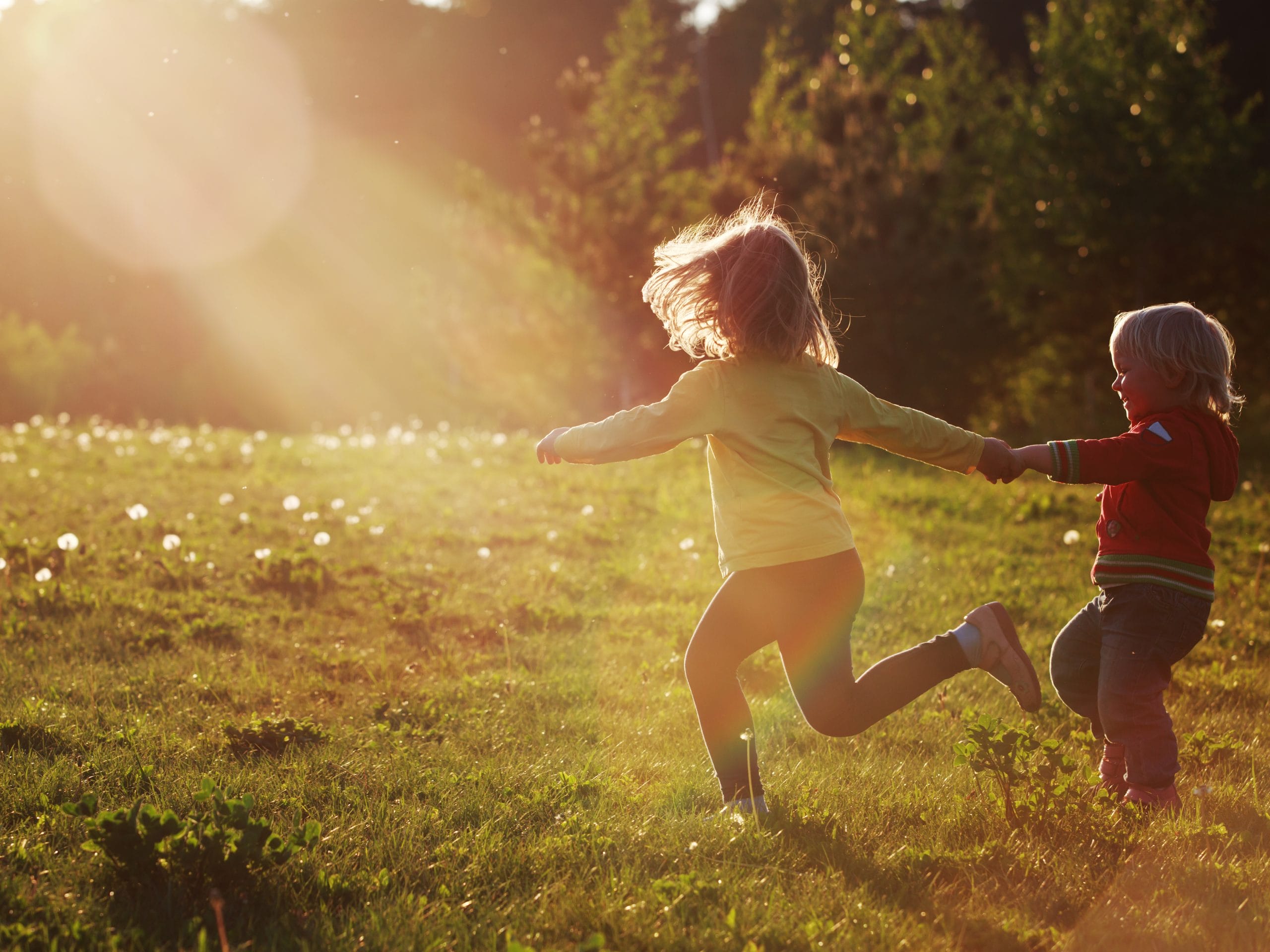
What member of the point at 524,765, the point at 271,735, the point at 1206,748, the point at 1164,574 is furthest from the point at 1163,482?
the point at 271,735

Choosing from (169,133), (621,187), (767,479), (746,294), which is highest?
(169,133)

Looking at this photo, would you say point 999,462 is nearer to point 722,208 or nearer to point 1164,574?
point 1164,574

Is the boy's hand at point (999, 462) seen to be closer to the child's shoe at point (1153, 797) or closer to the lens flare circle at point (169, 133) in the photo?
the child's shoe at point (1153, 797)

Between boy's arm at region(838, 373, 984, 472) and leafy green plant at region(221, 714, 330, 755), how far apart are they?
2432 millimetres

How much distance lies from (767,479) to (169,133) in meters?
31.4

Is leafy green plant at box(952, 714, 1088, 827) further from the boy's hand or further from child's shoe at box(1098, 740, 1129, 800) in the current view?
the boy's hand

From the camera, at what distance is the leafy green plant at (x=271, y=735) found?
4066mm

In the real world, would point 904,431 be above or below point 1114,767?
above

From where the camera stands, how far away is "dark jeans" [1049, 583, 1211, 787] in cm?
352

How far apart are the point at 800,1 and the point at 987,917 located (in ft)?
117

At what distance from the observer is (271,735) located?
4.11 m

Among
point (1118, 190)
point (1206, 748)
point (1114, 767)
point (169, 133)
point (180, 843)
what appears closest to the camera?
point (180, 843)

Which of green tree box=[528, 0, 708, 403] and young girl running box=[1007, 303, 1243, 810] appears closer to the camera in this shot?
young girl running box=[1007, 303, 1243, 810]

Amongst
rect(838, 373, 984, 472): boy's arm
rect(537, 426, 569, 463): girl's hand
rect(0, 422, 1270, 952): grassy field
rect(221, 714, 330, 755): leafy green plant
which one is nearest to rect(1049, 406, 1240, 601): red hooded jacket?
rect(838, 373, 984, 472): boy's arm
